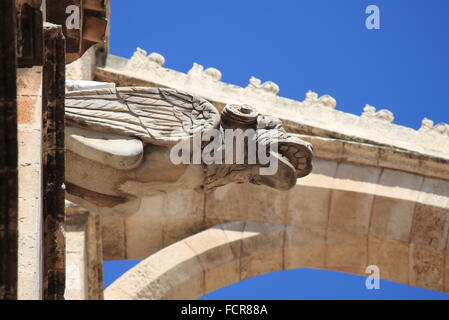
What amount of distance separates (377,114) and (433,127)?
52 cm

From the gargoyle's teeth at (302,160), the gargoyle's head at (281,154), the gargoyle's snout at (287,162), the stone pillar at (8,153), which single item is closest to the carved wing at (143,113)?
the gargoyle's head at (281,154)

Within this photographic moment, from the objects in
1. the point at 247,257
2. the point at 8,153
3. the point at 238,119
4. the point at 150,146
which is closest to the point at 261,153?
the point at 238,119

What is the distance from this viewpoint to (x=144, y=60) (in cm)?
1542

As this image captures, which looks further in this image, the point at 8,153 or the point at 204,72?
the point at 204,72

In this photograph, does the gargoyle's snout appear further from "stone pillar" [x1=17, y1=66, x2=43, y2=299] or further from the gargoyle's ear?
"stone pillar" [x1=17, y1=66, x2=43, y2=299]

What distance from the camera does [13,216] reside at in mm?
7164

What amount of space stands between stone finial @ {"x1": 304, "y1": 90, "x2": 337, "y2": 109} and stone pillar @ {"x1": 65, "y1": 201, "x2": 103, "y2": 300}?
8.59ft

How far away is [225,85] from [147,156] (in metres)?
5.90

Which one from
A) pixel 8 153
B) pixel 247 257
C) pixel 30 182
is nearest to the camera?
pixel 8 153

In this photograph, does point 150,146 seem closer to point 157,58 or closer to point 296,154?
point 296,154

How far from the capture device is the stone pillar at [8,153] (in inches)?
278

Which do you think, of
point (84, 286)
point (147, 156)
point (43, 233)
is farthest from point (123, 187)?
point (84, 286)

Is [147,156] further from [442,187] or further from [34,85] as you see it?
[442,187]

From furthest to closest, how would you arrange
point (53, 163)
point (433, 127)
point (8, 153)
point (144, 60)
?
1. point (144, 60)
2. point (433, 127)
3. point (53, 163)
4. point (8, 153)
